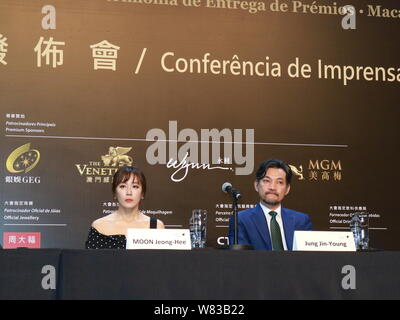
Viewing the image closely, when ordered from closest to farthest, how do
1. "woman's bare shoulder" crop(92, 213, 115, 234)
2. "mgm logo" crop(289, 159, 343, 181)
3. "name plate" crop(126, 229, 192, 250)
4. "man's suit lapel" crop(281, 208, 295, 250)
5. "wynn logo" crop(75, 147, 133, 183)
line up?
1. "name plate" crop(126, 229, 192, 250)
2. "man's suit lapel" crop(281, 208, 295, 250)
3. "woman's bare shoulder" crop(92, 213, 115, 234)
4. "wynn logo" crop(75, 147, 133, 183)
5. "mgm logo" crop(289, 159, 343, 181)

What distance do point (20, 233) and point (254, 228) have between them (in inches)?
61.2

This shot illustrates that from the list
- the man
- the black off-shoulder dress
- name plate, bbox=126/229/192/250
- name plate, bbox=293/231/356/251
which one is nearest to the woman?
the black off-shoulder dress

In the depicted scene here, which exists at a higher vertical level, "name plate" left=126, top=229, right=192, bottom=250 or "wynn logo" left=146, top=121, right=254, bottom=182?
"wynn logo" left=146, top=121, right=254, bottom=182

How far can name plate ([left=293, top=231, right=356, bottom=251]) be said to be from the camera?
2.47 metres

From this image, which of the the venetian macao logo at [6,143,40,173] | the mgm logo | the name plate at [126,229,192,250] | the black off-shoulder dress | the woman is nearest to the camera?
the name plate at [126,229,192,250]

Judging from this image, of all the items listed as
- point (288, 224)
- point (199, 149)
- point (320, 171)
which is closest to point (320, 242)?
point (288, 224)

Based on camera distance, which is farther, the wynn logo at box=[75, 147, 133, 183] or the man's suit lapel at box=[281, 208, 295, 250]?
the wynn logo at box=[75, 147, 133, 183]

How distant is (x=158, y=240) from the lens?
7.90 ft

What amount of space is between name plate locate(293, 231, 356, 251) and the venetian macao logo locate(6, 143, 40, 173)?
246 centimetres

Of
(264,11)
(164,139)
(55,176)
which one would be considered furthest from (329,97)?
(55,176)

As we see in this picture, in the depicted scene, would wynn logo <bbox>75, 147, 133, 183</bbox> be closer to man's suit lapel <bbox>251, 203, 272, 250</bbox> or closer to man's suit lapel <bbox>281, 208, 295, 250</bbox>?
man's suit lapel <bbox>251, 203, 272, 250</bbox>

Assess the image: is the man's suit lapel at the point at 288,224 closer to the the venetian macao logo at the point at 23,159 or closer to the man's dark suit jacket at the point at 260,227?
the man's dark suit jacket at the point at 260,227

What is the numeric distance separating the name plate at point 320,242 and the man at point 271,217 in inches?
55.5

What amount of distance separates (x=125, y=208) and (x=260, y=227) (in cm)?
81
